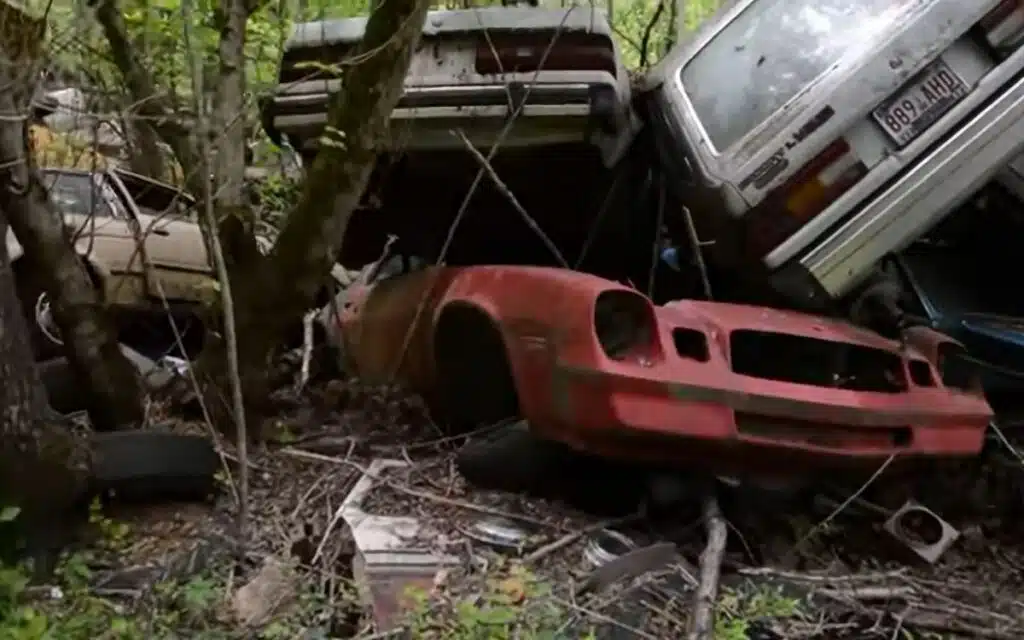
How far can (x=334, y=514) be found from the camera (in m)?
4.41

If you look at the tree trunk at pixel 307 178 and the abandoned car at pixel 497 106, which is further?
the abandoned car at pixel 497 106

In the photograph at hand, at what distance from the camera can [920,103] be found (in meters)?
4.68

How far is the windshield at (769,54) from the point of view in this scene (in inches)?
192

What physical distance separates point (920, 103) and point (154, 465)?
310 centimetres

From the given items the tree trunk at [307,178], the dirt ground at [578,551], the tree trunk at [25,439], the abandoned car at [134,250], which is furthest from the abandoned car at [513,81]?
the tree trunk at [25,439]

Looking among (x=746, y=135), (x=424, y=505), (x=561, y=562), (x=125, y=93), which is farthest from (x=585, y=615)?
(x=125, y=93)

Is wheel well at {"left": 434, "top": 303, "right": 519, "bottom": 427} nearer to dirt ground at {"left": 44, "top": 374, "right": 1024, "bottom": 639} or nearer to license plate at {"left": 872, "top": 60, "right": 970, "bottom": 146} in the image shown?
dirt ground at {"left": 44, "top": 374, "right": 1024, "bottom": 639}

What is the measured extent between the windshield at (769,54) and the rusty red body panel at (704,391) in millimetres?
866

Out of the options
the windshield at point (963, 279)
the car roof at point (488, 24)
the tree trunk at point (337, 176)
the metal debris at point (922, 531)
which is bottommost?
the metal debris at point (922, 531)

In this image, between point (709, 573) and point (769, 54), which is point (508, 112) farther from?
point (709, 573)

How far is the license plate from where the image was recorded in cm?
466

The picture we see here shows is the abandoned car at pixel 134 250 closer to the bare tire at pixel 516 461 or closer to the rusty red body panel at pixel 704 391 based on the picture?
the bare tire at pixel 516 461

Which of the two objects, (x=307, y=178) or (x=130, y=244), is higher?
(x=307, y=178)

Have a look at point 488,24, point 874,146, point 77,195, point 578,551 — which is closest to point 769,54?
point 874,146
